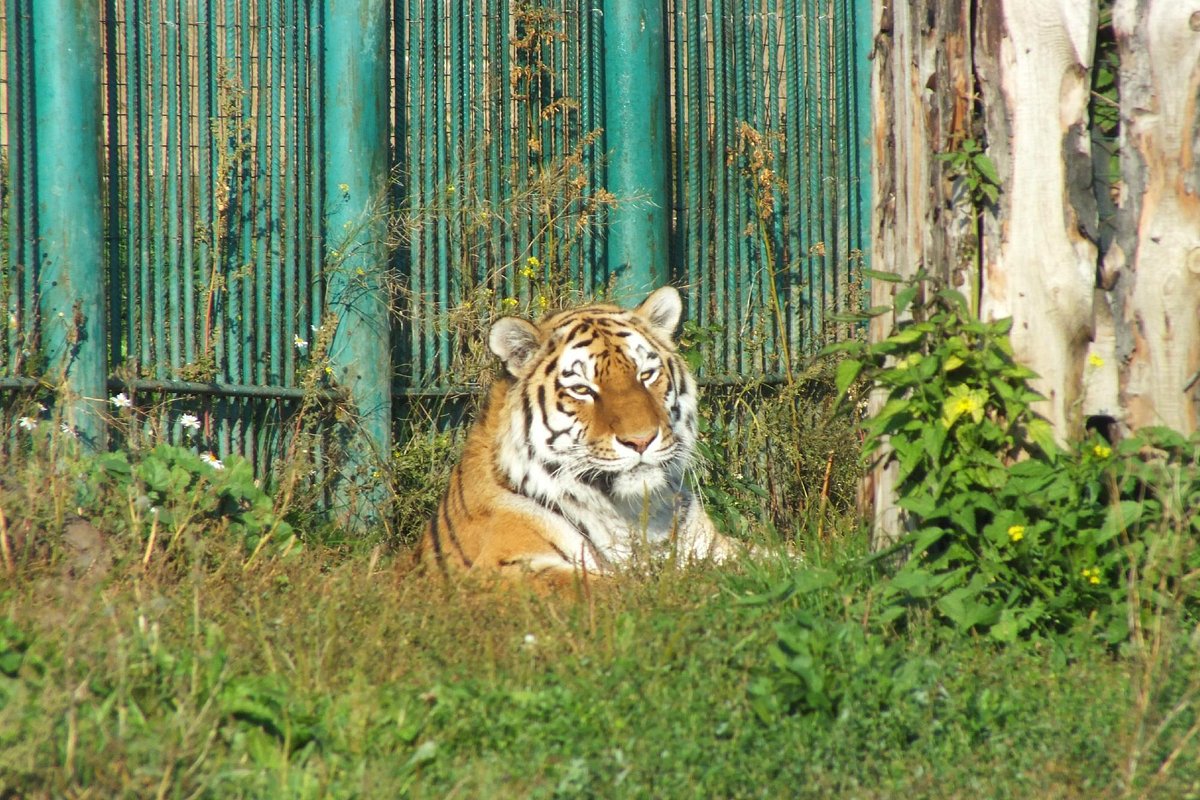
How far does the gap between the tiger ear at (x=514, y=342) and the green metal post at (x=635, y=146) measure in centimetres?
175

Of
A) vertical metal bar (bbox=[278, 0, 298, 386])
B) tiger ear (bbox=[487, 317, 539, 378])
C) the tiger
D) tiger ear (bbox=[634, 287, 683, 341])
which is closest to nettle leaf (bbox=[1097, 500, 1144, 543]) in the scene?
the tiger

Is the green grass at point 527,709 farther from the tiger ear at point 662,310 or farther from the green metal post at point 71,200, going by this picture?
the green metal post at point 71,200

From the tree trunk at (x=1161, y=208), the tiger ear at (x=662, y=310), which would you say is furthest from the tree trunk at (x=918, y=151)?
the tiger ear at (x=662, y=310)

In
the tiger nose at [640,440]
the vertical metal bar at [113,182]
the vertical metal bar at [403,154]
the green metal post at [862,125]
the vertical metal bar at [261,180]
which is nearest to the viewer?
the tiger nose at [640,440]

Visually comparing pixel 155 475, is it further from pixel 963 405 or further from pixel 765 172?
pixel 765 172

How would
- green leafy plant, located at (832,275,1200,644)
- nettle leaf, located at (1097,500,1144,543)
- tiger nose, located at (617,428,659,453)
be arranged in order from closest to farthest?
nettle leaf, located at (1097,500,1144,543)
green leafy plant, located at (832,275,1200,644)
tiger nose, located at (617,428,659,453)

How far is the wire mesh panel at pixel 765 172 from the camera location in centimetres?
791

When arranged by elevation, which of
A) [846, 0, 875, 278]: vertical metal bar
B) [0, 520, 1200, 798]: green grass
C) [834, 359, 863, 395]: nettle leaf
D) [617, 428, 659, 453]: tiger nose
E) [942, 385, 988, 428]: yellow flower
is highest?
[846, 0, 875, 278]: vertical metal bar

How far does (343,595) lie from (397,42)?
368 cm

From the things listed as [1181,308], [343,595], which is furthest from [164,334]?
[1181,308]

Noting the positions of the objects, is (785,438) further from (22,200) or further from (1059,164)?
(22,200)

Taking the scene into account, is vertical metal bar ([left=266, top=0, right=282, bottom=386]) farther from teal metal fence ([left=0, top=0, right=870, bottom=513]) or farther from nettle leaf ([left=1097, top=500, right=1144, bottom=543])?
nettle leaf ([left=1097, top=500, right=1144, bottom=543])

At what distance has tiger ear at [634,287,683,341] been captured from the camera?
6.02 meters

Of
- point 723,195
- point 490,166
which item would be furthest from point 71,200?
point 723,195
